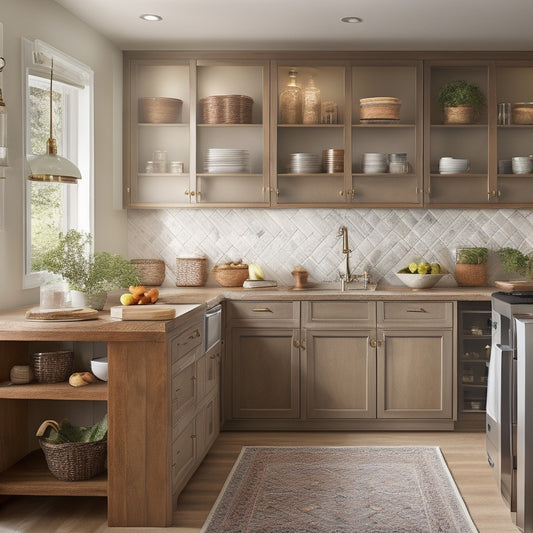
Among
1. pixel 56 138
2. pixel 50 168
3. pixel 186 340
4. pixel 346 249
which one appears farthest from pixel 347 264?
pixel 50 168

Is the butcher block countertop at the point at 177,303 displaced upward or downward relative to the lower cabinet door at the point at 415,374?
upward

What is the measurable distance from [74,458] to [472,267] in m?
3.25

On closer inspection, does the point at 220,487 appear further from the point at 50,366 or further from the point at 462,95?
the point at 462,95

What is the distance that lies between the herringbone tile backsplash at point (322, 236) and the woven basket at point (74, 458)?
2377mm

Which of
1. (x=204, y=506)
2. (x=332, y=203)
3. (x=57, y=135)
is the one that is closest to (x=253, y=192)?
(x=332, y=203)

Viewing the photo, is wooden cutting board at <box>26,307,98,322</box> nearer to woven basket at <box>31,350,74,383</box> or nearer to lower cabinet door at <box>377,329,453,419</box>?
woven basket at <box>31,350,74,383</box>

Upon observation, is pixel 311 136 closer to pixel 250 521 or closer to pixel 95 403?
pixel 95 403

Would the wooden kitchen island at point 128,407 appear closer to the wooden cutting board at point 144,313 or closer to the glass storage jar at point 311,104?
the wooden cutting board at point 144,313

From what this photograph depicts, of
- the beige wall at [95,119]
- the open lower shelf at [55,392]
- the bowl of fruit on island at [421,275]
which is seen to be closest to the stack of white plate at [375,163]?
the bowl of fruit on island at [421,275]

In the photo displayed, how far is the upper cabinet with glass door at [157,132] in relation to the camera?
5.35 meters

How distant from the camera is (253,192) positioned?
5383 mm

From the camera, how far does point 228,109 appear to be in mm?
5285

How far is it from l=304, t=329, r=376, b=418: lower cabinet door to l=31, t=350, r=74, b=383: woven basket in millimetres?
1909

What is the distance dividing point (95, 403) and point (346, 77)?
9.70 ft
